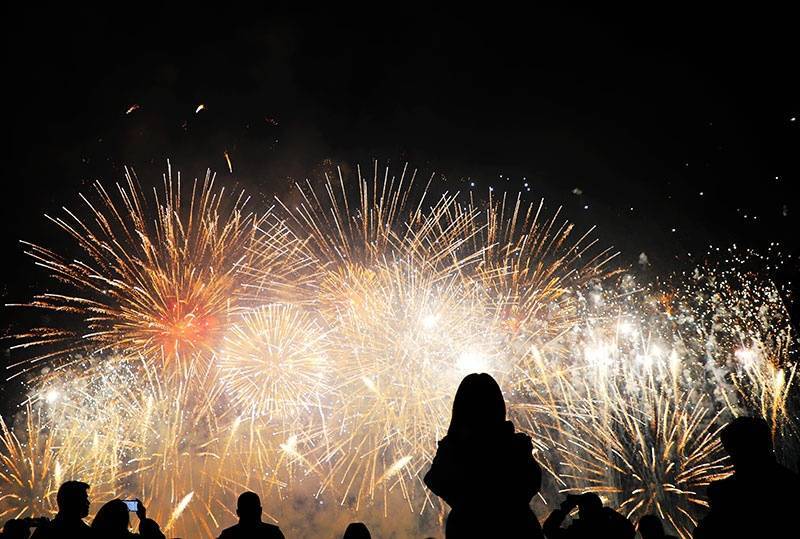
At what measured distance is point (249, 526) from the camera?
13.6ft

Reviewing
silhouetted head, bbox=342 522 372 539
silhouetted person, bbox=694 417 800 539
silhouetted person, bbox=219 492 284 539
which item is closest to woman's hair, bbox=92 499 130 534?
silhouetted person, bbox=219 492 284 539

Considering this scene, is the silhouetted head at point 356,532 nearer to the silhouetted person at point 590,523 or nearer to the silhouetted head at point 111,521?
the silhouetted person at point 590,523

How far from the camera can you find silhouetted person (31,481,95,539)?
398 cm

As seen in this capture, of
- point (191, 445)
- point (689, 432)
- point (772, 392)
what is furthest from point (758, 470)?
point (689, 432)

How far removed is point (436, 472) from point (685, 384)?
39.6 meters

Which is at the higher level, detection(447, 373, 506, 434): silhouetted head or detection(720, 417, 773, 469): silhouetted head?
detection(447, 373, 506, 434): silhouetted head

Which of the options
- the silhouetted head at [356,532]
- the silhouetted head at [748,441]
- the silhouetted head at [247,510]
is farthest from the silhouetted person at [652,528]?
the silhouetted head at [247,510]

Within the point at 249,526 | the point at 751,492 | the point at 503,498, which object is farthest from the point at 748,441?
the point at 249,526

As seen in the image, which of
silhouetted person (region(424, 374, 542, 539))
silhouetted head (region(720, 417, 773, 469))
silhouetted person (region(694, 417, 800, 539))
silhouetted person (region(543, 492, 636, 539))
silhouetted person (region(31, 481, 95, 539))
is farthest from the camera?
silhouetted person (region(31, 481, 95, 539))

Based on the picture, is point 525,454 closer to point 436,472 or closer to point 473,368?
point 436,472

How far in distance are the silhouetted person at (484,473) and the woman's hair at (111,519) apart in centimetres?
306

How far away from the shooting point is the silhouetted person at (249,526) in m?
4.08

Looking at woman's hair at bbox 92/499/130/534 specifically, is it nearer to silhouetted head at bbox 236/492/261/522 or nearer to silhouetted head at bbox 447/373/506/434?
silhouetted head at bbox 236/492/261/522

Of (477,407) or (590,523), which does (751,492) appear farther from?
(477,407)
